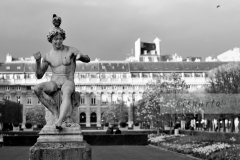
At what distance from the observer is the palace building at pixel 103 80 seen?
409 ft

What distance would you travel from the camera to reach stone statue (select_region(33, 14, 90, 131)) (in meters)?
10.6

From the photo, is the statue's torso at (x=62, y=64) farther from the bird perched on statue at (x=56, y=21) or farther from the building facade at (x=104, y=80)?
the building facade at (x=104, y=80)

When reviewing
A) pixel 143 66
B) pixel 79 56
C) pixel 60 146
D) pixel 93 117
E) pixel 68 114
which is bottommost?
pixel 60 146

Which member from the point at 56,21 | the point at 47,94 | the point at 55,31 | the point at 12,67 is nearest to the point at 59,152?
the point at 47,94

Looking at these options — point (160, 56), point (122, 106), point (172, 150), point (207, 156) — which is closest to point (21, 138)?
point (172, 150)

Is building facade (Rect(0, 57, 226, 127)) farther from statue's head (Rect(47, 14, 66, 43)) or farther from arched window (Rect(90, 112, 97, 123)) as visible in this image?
statue's head (Rect(47, 14, 66, 43))

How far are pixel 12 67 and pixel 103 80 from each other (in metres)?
26.2

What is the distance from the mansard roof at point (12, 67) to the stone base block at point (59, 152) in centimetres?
11621

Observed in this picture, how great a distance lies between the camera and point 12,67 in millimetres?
124625

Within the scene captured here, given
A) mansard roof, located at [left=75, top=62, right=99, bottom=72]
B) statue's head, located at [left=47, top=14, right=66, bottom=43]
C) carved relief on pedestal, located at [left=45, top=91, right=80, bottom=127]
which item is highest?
mansard roof, located at [left=75, top=62, right=99, bottom=72]

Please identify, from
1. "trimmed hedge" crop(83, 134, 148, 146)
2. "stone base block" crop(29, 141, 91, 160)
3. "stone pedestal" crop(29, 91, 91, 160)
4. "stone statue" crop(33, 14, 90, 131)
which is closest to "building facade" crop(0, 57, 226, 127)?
"trimmed hedge" crop(83, 134, 148, 146)

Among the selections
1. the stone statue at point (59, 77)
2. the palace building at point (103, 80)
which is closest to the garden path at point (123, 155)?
the stone statue at point (59, 77)

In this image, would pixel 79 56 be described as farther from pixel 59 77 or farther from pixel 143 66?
pixel 143 66

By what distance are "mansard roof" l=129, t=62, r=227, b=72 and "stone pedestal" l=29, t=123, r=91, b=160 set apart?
384ft
